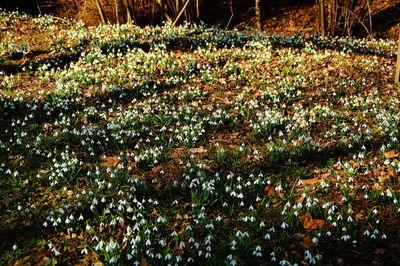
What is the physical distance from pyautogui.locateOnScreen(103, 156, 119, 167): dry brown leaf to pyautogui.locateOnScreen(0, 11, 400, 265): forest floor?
3 centimetres

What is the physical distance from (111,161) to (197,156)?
1323 millimetres

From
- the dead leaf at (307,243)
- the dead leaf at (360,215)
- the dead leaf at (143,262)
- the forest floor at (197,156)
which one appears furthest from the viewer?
the dead leaf at (360,215)

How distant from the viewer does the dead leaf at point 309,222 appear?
3.76 metres

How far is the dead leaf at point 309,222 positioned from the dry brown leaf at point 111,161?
2.78 metres

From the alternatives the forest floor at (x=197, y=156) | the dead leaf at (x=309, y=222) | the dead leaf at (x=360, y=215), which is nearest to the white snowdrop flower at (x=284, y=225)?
the forest floor at (x=197, y=156)

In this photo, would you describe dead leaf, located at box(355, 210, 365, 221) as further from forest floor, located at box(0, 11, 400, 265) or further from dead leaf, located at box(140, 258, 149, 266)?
dead leaf, located at box(140, 258, 149, 266)

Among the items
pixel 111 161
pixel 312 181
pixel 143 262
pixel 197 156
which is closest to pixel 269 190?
pixel 312 181

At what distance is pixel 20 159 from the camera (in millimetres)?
5273

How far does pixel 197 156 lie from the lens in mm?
5387

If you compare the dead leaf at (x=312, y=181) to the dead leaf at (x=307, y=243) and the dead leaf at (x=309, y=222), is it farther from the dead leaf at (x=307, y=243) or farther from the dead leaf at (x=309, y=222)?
the dead leaf at (x=307, y=243)

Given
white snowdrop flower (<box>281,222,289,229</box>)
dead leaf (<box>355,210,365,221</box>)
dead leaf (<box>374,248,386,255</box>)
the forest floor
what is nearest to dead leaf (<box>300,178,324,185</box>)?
the forest floor

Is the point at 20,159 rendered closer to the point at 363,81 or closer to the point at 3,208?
the point at 3,208

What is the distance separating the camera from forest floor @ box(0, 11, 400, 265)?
3.61 meters

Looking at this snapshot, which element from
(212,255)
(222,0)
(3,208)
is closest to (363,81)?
(212,255)
